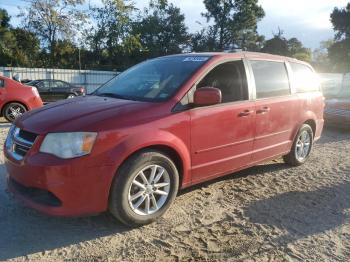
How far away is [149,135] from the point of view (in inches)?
156

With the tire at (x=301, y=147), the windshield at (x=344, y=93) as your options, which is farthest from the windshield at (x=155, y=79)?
the windshield at (x=344, y=93)

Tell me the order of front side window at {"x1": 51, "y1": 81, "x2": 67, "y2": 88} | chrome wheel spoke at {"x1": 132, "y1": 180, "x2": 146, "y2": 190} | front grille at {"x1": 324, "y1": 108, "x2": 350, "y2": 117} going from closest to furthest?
chrome wheel spoke at {"x1": 132, "y1": 180, "x2": 146, "y2": 190} < front grille at {"x1": 324, "y1": 108, "x2": 350, "y2": 117} < front side window at {"x1": 51, "y1": 81, "x2": 67, "y2": 88}

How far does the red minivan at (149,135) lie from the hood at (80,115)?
0.01 metres

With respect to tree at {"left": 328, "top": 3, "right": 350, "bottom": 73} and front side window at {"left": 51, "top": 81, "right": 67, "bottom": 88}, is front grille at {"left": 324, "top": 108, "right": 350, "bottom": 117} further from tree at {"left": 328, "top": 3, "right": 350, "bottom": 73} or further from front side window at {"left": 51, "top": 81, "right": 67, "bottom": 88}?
tree at {"left": 328, "top": 3, "right": 350, "bottom": 73}

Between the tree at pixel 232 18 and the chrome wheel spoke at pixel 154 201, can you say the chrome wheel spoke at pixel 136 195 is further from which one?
the tree at pixel 232 18

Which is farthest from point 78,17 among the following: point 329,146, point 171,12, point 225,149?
point 225,149

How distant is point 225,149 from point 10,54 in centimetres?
3488

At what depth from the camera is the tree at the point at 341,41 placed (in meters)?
30.4

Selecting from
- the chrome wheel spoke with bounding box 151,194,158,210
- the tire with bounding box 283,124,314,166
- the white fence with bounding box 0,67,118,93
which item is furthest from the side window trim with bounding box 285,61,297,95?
the white fence with bounding box 0,67,118,93

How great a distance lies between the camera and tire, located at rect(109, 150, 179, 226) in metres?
3.86

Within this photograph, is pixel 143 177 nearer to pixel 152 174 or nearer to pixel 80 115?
pixel 152 174

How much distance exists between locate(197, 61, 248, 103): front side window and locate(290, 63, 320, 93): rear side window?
4.76 ft

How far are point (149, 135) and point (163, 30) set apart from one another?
47.8 meters

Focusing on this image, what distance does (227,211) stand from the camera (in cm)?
459
